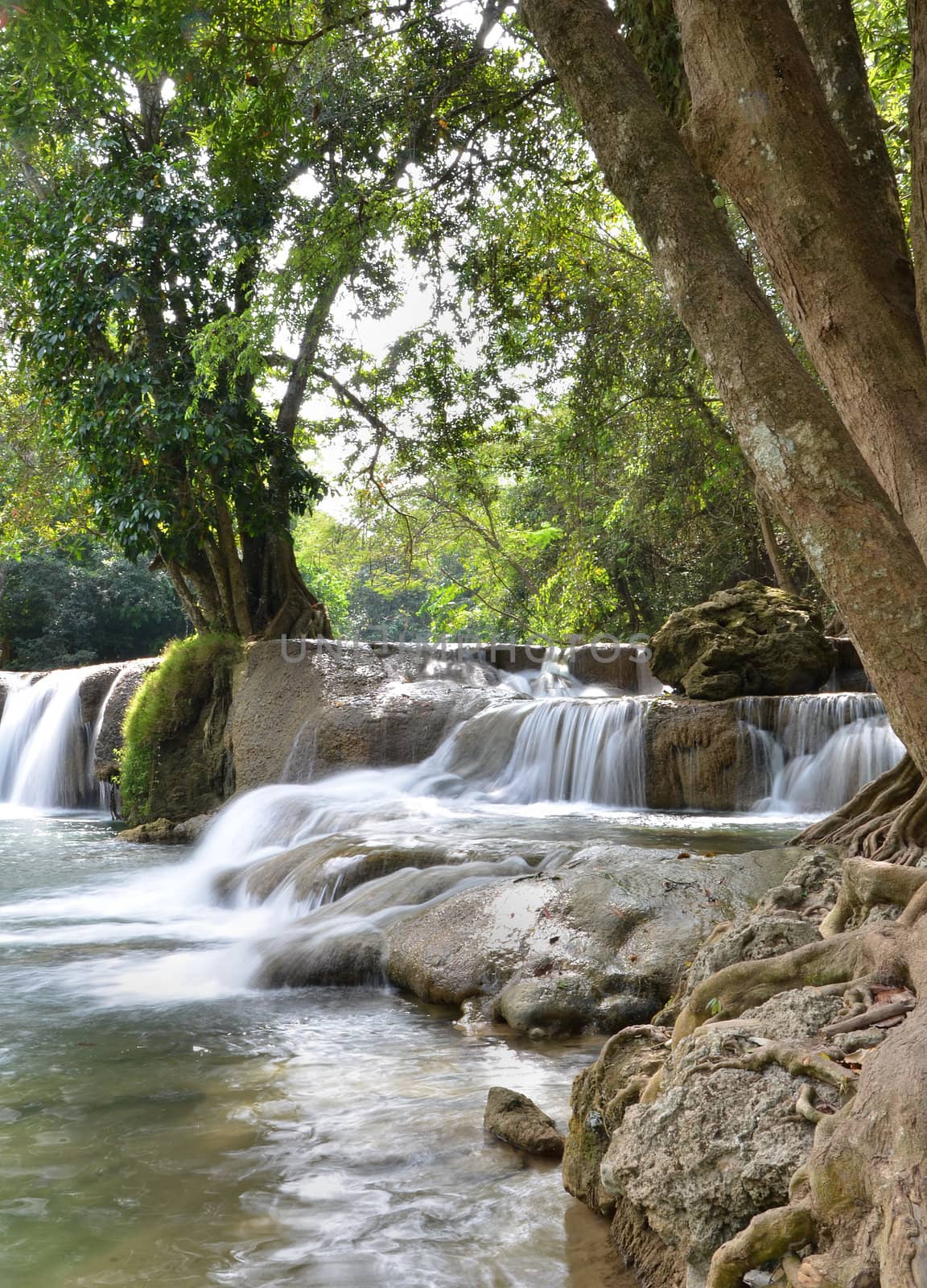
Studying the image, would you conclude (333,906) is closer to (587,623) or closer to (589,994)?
(589,994)

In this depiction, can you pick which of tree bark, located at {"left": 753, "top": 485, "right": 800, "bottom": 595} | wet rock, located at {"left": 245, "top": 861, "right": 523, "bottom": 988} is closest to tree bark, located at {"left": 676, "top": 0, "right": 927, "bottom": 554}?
wet rock, located at {"left": 245, "top": 861, "right": 523, "bottom": 988}

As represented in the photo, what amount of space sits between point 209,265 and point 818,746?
9869 mm

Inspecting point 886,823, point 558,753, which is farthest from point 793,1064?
point 558,753

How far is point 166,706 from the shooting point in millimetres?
14578

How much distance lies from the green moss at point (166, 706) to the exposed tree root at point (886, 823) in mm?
9922

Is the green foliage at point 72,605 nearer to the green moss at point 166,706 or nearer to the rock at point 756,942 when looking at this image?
the green moss at point 166,706

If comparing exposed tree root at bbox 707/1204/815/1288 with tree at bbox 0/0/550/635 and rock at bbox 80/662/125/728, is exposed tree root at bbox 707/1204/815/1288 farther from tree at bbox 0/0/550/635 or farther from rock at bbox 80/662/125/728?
rock at bbox 80/662/125/728

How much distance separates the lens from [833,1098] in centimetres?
245

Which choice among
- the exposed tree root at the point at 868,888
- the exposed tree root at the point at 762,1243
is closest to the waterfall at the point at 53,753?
the exposed tree root at the point at 868,888

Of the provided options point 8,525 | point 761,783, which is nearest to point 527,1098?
point 761,783

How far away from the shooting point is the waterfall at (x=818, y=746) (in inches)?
391

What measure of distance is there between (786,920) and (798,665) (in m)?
8.43

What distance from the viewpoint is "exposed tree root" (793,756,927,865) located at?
195 inches

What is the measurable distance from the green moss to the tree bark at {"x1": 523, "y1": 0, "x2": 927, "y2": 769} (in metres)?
11.5
